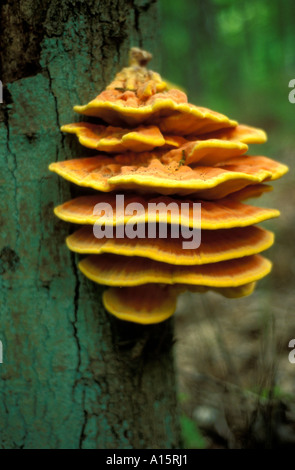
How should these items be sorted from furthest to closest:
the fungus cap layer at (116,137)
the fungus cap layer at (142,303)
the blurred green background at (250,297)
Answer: the blurred green background at (250,297), the fungus cap layer at (142,303), the fungus cap layer at (116,137)

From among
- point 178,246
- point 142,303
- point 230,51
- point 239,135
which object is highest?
point 230,51

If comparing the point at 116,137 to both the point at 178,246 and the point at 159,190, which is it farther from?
the point at 178,246

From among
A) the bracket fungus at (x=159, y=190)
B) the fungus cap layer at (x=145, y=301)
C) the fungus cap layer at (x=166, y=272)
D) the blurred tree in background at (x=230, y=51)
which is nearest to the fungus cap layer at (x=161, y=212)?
the bracket fungus at (x=159, y=190)

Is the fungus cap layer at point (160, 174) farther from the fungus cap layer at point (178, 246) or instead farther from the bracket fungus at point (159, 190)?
the fungus cap layer at point (178, 246)

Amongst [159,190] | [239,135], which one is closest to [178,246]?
[159,190]

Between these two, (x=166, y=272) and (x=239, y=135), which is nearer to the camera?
(x=166, y=272)

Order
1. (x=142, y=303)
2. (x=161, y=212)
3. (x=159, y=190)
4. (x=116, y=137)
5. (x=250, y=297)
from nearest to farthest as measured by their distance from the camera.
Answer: (x=161, y=212), (x=159, y=190), (x=116, y=137), (x=142, y=303), (x=250, y=297)

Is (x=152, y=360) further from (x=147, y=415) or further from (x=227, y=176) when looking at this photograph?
(x=227, y=176)

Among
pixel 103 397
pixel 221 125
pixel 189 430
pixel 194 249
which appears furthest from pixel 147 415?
pixel 221 125
